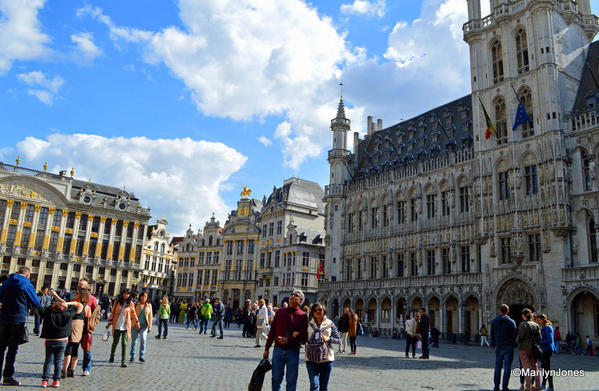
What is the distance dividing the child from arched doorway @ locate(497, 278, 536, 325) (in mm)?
30657

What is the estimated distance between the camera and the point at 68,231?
68188 mm

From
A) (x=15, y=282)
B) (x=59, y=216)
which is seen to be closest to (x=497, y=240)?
(x=15, y=282)

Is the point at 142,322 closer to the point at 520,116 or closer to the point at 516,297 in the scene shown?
the point at 516,297

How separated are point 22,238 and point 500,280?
59150mm

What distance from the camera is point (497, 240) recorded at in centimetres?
3634

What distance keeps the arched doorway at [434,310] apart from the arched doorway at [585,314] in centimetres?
1162

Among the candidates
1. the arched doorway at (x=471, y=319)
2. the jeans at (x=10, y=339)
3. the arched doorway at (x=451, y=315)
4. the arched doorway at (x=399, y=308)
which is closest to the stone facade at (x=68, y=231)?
the arched doorway at (x=399, y=308)

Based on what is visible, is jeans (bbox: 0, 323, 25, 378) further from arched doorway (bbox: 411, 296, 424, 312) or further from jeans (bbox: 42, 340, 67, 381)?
arched doorway (bbox: 411, 296, 424, 312)

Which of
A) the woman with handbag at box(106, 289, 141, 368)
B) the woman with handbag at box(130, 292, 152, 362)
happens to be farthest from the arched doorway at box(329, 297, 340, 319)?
the woman with handbag at box(106, 289, 141, 368)

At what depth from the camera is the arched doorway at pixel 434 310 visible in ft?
135

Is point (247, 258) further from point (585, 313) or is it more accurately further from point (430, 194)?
point (585, 313)

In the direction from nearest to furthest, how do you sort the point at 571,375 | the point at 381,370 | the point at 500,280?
the point at 381,370 < the point at 571,375 < the point at 500,280

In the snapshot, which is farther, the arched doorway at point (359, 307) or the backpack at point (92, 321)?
the arched doorway at point (359, 307)

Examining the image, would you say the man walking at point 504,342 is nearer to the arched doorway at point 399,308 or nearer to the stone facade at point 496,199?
the stone facade at point 496,199
